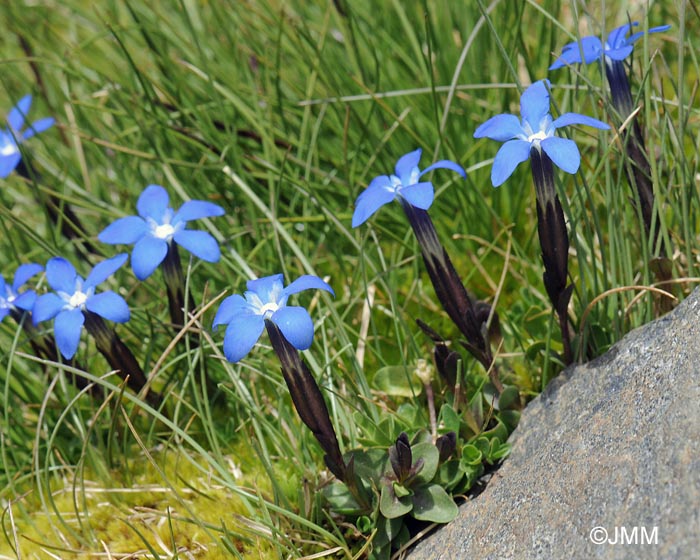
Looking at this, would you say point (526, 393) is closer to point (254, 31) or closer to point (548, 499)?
point (548, 499)

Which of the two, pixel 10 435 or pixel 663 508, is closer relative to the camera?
pixel 663 508

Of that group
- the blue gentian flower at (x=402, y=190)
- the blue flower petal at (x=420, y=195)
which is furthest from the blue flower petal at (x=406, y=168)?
the blue flower petal at (x=420, y=195)

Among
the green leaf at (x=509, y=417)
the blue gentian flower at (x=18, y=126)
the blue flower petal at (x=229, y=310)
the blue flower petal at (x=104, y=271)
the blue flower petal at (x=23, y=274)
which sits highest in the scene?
the blue gentian flower at (x=18, y=126)

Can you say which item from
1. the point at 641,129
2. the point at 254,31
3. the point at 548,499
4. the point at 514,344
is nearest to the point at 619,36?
the point at 641,129

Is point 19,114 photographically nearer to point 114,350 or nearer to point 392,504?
point 114,350

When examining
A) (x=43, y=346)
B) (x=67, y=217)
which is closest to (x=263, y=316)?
(x=43, y=346)

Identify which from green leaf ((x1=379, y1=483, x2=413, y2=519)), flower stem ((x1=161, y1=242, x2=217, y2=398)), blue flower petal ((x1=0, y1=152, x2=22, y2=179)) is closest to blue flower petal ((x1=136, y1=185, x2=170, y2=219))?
flower stem ((x1=161, y1=242, x2=217, y2=398))

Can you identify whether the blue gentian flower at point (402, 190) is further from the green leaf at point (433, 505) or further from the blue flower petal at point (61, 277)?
the blue flower petal at point (61, 277)
